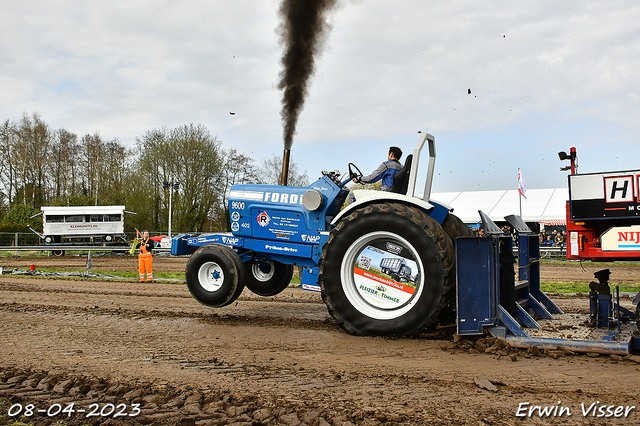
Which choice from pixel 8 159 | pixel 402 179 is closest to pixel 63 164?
pixel 8 159

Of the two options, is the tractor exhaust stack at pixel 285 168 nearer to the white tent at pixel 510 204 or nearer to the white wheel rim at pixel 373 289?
the white wheel rim at pixel 373 289

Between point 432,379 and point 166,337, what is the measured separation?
310cm

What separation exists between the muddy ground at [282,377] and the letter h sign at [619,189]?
4.79ft

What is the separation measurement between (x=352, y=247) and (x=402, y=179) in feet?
3.44

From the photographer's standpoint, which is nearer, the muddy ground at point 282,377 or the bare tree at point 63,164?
the muddy ground at point 282,377

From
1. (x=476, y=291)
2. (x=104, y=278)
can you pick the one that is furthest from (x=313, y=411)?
(x=104, y=278)

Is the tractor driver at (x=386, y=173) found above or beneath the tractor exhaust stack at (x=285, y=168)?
beneath

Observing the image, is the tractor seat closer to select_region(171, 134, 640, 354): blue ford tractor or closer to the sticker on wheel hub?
select_region(171, 134, 640, 354): blue ford tractor

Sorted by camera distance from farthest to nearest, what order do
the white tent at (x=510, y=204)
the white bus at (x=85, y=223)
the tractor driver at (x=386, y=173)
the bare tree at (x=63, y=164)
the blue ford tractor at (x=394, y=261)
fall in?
the bare tree at (x=63, y=164)
the white bus at (x=85, y=223)
the white tent at (x=510, y=204)
the tractor driver at (x=386, y=173)
the blue ford tractor at (x=394, y=261)

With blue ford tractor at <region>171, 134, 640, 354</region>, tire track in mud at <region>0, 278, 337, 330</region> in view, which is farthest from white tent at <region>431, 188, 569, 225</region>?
blue ford tractor at <region>171, 134, 640, 354</region>

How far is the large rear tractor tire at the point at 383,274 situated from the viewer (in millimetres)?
4996

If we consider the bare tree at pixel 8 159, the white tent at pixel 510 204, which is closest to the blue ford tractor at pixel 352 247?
the white tent at pixel 510 204

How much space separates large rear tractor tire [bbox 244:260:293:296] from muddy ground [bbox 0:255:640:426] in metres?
1.05

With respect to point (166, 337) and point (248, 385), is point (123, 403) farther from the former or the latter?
point (166, 337)
